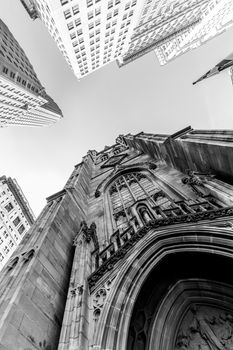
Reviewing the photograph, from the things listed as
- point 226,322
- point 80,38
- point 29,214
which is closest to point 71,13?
point 80,38

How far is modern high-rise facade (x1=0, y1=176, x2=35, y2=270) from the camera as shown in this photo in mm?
52781

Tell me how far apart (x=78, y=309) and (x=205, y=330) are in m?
2.56

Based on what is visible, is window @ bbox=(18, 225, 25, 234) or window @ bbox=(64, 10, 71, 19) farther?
window @ bbox=(18, 225, 25, 234)

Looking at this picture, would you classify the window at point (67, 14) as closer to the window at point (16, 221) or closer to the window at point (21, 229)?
the window at point (16, 221)

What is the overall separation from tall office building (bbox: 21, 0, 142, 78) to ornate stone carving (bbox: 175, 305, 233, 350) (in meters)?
30.3

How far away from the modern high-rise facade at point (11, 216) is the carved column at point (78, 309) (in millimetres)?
48370

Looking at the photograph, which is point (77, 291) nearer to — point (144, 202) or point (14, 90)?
point (144, 202)

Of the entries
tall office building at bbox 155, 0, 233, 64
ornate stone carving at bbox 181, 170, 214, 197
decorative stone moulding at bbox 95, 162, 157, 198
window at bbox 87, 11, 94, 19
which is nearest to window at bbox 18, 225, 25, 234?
window at bbox 87, 11, 94, 19

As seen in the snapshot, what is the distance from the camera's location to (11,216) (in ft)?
186

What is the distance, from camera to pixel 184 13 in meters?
50.9

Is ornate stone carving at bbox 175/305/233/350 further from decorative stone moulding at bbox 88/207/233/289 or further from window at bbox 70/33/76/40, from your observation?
window at bbox 70/33/76/40

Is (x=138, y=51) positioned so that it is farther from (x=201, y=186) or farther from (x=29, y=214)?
(x=201, y=186)

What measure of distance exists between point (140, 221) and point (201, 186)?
2316mm

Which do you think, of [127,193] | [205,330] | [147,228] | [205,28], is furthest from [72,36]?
[205,28]
